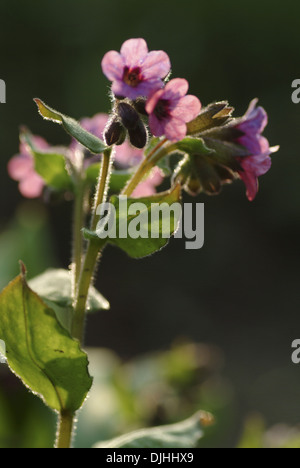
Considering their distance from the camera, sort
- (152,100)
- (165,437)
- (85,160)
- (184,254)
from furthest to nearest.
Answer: (184,254) → (85,160) → (165,437) → (152,100)

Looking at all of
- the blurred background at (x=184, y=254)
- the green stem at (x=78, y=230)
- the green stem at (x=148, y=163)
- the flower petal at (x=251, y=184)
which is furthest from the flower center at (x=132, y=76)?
the blurred background at (x=184, y=254)

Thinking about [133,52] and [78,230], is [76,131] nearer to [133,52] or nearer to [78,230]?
[133,52]

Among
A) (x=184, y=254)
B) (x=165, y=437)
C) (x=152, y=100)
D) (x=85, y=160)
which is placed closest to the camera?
(x=152, y=100)

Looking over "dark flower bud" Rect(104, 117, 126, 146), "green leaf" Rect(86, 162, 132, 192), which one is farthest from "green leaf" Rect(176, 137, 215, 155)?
"green leaf" Rect(86, 162, 132, 192)

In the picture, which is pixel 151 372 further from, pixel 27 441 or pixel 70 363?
pixel 70 363

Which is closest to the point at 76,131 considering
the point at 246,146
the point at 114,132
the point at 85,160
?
the point at 114,132

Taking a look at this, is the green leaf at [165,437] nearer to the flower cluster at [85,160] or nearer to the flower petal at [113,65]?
the flower cluster at [85,160]

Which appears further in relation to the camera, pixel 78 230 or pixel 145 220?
pixel 78 230
